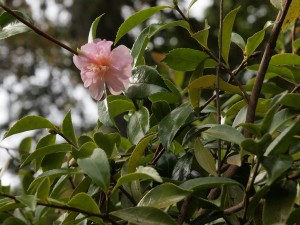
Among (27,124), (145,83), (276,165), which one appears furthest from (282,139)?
(27,124)

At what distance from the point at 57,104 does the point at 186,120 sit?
21.6 feet

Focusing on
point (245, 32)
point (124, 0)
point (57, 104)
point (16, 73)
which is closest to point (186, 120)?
point (245, 32)

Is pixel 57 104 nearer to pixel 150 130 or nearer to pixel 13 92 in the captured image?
pixel 13 92

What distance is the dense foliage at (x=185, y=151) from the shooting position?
0.60 m

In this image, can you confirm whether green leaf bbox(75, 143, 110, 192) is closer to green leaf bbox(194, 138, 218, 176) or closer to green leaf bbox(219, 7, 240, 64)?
green leaf bbox(194, 138, 218, 176)

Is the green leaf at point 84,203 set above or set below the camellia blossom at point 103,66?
below

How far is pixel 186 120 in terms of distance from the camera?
0.77 m

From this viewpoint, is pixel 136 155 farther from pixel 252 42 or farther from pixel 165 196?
pixel 252 42

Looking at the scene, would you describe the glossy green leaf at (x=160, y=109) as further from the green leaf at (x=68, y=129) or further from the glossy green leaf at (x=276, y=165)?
the glossy green leaf at (x=276, y=165)

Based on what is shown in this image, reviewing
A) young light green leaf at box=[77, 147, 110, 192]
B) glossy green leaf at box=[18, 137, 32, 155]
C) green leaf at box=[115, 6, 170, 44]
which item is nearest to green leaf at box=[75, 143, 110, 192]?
young light green leaf at box=[77, 147, 110, 192]

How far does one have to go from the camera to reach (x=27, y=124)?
801 millimetres

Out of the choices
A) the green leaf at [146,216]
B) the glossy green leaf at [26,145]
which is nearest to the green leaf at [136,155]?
the green leaf at [146,216]

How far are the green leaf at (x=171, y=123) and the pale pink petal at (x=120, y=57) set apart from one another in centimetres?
10

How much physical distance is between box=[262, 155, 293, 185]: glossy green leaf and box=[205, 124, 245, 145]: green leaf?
0.05 meters
